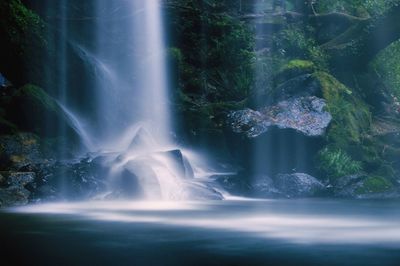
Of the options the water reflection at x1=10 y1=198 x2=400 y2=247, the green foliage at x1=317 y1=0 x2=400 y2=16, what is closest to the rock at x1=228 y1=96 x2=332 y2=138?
the water reflection at x1=10 y1=198 x2=400 y2=247

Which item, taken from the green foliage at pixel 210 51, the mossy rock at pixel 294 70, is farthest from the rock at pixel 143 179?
the green foliage at pixel 210 51

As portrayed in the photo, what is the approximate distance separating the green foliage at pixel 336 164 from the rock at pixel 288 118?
2.23 ft

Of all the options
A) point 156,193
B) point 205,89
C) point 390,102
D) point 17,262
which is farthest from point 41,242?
point 390,102

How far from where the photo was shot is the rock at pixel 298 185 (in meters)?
14.9

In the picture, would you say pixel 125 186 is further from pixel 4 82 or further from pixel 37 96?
pixel 4 82

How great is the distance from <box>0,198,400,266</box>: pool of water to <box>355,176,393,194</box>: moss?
9.20ft

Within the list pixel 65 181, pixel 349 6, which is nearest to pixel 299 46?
pixel 349 6

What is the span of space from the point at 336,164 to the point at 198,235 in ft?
30.0

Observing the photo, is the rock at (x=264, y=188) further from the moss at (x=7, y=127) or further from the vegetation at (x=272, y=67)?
the moss at (x=7, y=127)

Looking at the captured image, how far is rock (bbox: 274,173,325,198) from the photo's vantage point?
48.9 feet

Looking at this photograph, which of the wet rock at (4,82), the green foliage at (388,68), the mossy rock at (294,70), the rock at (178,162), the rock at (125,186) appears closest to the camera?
the rock at (125,186)

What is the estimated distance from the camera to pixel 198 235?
7.85 metres

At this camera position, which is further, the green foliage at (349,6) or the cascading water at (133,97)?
the green foliage at (349,6)

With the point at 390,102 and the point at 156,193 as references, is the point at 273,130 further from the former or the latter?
the point at 390,102
